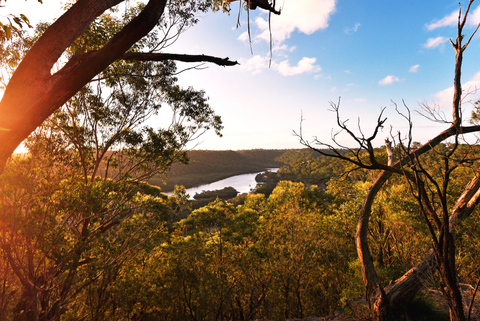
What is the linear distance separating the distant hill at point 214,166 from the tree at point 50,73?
39934 mm

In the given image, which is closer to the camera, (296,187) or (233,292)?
(233,292)

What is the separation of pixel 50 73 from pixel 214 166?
8182cm

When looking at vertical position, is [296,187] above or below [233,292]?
above

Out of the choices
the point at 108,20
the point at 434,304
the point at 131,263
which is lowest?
the point at 131,263

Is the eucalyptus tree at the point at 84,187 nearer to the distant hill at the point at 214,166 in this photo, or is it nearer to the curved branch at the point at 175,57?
the curved branch at the point at 175,57

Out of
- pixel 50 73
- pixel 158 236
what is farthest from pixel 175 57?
pixel 158 236

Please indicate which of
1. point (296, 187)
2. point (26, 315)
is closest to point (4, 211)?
point (26, 315)

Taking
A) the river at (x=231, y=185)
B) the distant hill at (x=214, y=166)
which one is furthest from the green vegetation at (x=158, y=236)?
the river at (x=231, y=185)

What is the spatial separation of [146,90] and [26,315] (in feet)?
23.5

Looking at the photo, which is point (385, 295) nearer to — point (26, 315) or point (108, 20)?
point (26, 315)

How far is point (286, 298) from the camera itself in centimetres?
997

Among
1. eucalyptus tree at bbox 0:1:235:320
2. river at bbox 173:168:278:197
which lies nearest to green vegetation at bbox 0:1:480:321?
eucalyptus tree at bbox 0:1:235:320

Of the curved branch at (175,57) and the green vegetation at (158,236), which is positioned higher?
the curved branch at (175,57)

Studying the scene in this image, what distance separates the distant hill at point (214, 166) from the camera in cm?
5862
